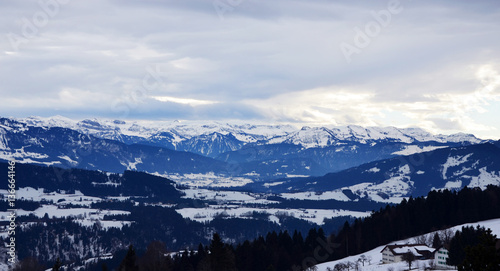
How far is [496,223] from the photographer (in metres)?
150

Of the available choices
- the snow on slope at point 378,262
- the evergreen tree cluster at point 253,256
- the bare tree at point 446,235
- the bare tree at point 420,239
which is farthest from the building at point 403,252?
the evergreen tree cluster at point 253,256

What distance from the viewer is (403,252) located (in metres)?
123

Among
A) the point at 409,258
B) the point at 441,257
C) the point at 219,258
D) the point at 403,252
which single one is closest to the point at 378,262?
the point at 403,252

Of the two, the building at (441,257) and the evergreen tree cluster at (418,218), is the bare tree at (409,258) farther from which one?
the evergreen tree cluster at (418,218)

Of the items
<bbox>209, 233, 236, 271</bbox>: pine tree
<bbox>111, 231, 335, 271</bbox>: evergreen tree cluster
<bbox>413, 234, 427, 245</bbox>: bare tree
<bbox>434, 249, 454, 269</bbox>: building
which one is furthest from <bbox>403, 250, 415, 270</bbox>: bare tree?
<bbox>209, 233, 236, 271</bbox>: pine tree

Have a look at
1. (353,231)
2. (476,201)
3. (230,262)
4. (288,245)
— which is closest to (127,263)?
(230,262)

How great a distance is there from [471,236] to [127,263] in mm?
62583

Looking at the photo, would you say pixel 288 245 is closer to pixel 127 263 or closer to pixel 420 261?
pixel 420 261

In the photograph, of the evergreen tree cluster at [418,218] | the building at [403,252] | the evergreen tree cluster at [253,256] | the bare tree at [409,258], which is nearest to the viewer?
the evergreen tree cluster at [253,256]

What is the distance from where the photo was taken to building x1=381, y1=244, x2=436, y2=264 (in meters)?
124

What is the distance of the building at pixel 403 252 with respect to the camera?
4862 inches

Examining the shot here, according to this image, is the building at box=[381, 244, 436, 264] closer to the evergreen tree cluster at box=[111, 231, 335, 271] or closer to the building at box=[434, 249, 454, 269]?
the building at box=[434, 249, 454, 269]

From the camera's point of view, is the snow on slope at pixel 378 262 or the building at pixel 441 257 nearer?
the snow on slope at pixel 378 262

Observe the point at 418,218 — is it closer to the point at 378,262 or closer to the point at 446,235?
the point at 446,235
